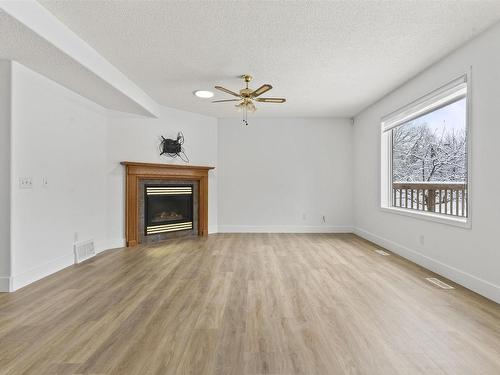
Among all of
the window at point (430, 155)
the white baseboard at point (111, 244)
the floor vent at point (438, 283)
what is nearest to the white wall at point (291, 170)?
the window at point (430, 155)

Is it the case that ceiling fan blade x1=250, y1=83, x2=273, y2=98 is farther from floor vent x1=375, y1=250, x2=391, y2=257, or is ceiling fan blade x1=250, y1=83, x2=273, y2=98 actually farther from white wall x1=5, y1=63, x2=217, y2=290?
floor vent x1=375, y1=250, x2=391, y2=257

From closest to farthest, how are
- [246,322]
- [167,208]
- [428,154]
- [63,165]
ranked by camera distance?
1. [246,322]
2. [63,165]
3. [428,154]
4. [167,208]

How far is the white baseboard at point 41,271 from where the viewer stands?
2.72 m

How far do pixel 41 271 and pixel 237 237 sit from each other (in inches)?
122

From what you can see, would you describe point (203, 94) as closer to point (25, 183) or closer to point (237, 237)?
point (25, 183)

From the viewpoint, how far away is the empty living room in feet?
5.81

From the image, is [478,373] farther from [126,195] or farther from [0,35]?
[126,195]

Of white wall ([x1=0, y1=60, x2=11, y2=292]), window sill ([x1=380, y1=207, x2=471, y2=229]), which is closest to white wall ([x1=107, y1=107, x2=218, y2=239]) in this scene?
white wall ([x1=0, y1=60, x2=11, y2=292])

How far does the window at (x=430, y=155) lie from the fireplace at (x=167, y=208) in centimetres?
366

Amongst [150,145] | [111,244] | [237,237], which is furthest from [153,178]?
[237,237]

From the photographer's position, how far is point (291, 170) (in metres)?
5.95

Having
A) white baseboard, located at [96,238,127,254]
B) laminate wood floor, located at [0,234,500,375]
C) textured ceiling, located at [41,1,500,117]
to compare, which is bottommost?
laminate wood floor, located at [0,234,500,375]

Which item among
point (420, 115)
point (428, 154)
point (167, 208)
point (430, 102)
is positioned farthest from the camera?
point (167, 208)

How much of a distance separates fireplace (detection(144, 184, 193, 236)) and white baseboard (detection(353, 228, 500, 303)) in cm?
362
